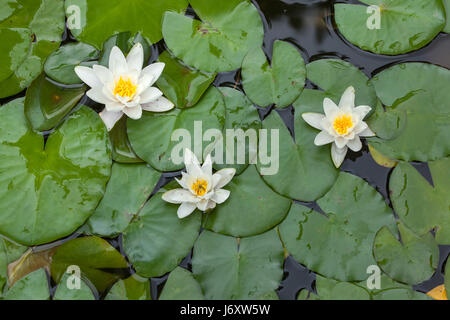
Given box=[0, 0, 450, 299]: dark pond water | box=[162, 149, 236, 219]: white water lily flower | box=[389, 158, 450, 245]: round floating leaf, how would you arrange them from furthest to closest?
box=[0, 0, 450, 299]: dark pond water < box=[389, 158, 450, 245]: round floating leaf < box=[162, 149, 236, 219]: white water lily flower

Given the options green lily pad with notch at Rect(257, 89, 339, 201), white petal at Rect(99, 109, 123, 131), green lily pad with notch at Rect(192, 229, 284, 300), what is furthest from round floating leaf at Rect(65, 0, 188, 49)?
green lily pad with notch at Rect(192, 229, 284, 300)

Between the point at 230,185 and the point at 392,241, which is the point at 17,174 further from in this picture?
the point at 392,241

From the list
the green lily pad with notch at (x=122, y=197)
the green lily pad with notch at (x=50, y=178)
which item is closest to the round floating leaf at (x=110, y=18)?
the green lily pad with notch at (x=50, y=178)

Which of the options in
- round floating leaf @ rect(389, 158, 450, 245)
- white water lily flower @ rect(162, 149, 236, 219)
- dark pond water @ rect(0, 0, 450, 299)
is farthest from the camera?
dark pond water @ rect(0, 0, 450, 299)

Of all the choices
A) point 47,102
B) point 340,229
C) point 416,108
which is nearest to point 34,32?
point 47,102

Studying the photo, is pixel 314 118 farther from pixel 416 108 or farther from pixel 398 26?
pixel 398 26

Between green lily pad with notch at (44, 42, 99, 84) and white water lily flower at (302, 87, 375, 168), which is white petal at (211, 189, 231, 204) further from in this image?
green lily pad with notch at (44, 42, 99, 84)

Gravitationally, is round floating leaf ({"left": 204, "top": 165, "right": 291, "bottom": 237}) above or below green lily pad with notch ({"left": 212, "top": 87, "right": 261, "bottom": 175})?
below
